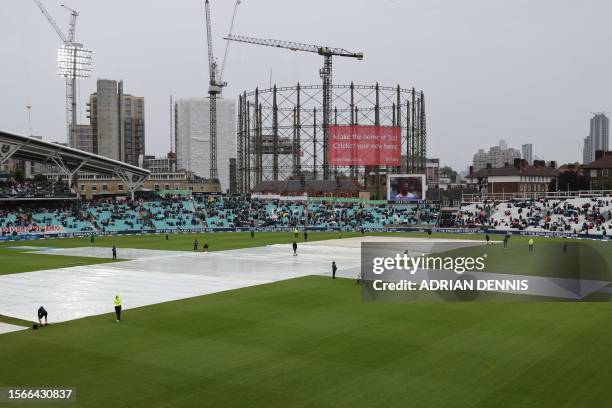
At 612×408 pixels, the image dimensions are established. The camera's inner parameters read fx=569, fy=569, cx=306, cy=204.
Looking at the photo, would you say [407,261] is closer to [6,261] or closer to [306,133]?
[6,261]

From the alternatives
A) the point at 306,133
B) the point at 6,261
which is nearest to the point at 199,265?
the point at 6,261

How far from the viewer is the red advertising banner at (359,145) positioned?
100250 mm

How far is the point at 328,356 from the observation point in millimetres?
18672

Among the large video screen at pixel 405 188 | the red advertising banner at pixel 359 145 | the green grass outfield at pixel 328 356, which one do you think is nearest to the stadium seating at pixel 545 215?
the large video screen at pixel 405 188

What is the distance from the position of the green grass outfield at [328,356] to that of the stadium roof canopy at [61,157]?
6075 cm

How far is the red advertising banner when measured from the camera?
329 feet

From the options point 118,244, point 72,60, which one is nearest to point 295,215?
point 118,244

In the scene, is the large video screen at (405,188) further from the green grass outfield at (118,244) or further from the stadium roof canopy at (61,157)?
the stadium roof canopy at (61,157)

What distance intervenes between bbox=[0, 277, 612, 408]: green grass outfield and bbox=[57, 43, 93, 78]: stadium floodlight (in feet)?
373

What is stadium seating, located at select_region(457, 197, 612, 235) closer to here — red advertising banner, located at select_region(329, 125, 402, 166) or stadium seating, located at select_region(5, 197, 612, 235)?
stadium seating, located at select_region(5, 197, 612, 235)

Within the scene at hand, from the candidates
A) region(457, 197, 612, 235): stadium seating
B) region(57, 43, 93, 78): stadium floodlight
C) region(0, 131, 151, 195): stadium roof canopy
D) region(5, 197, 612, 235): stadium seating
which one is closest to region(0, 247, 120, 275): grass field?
region(5, 197, 612, 235): stadium seating

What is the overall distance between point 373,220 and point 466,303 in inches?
2511

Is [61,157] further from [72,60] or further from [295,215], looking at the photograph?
[72,60]

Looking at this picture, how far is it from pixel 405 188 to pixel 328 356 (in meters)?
73.4
